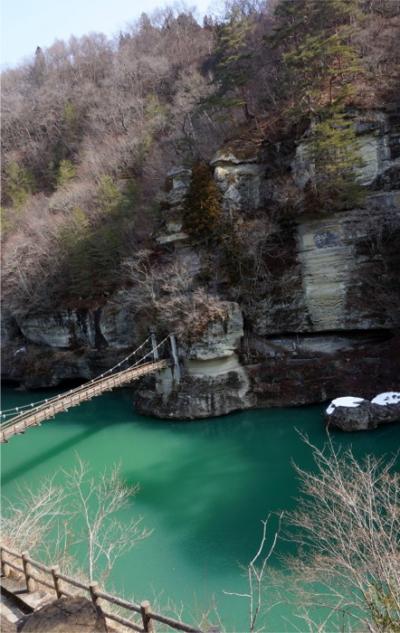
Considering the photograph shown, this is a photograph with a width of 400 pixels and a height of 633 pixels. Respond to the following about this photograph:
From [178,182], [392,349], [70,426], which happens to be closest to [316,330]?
[392,349]

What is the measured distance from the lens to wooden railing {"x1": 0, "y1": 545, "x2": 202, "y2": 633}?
4.73 m

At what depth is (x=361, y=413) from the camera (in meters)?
15.2

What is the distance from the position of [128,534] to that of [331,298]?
12.3 meters

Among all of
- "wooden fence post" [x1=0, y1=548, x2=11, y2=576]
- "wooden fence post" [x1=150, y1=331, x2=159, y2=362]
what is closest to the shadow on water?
"wooden fence post" [x1=150, y1=331, x2=159, y2=362]

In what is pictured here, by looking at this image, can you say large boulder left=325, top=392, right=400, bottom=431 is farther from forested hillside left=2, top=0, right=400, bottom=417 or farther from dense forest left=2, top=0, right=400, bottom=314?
dense forest left=2, top=0, right=400, bottom=314

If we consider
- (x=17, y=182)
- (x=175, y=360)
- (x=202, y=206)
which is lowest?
(x=175, y=360)

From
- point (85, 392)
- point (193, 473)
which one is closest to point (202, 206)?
point (85, 392)

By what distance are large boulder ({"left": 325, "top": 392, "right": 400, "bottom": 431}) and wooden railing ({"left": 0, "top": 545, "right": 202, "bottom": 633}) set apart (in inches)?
400

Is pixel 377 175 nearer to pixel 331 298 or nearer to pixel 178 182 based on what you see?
pixel 331 298

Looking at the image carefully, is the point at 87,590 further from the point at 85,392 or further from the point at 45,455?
the point at 45,455

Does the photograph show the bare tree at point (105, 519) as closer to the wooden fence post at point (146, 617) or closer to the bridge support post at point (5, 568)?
the bridge support post at point (5, 568)

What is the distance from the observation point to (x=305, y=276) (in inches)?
755

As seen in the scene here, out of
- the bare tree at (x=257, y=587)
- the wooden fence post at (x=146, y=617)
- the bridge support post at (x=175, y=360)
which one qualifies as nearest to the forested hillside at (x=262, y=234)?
the bridge support post at (x=175, y=360)

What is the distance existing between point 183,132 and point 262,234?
12.3m
